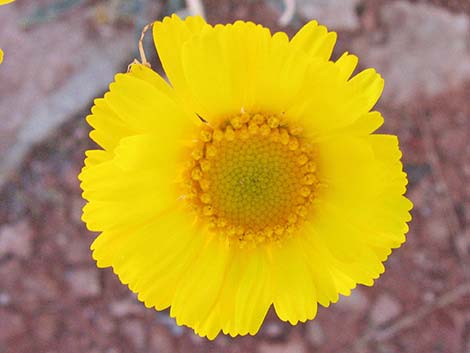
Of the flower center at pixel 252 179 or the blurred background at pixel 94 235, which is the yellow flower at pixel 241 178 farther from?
the blurred background at pixel 94 235

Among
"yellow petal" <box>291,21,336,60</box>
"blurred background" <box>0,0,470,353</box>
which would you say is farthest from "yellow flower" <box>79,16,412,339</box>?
"blurred background" <box>0,0,470,353</box>

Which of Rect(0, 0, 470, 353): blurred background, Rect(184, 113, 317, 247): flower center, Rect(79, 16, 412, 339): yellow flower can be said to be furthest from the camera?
Rect(0, 0, 470, 353): blurred background

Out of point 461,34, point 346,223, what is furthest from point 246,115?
point 461,34

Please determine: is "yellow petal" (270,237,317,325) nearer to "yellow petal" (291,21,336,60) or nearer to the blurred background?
"yellow petal" (291,21,336,60)

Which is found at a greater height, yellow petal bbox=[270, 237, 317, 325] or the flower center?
the flower center

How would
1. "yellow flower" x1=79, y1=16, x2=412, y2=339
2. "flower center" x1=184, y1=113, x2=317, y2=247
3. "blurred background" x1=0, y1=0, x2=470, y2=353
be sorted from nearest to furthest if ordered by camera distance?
"yellow flower" x1=79, y1=16, x2=412, y2=339 → "flower center" x1=184, y1=113, x2=317, y2=247 → "blurred background" x1=0, y1=0, x2=470, y2=353

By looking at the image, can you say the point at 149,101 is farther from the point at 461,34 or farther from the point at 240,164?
the point at 461,34

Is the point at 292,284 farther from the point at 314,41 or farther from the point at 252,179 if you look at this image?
the point at 314,41
